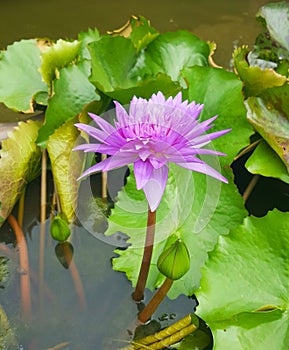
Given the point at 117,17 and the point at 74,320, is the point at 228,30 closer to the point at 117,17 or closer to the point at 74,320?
the point at 117,17

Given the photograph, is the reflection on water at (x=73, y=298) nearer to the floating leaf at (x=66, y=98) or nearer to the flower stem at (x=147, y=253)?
the flower stem at (x=147, y=253)

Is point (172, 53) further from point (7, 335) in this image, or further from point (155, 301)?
point (7, 335)

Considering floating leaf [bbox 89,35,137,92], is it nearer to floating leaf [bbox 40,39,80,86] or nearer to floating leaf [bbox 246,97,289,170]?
floating leaf [bbox 40,39,80,86]

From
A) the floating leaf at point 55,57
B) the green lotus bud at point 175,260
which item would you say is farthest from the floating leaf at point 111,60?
the green lotus bud at point 175,260

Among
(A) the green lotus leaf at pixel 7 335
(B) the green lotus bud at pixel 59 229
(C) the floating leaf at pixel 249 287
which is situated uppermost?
(C) the floating leaf at pixel 249 287

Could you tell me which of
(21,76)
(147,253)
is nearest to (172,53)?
(21,76)

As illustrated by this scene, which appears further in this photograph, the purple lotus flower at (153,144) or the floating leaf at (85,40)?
the floating leaf at (85,40)

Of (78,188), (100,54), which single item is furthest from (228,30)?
(78,188)
